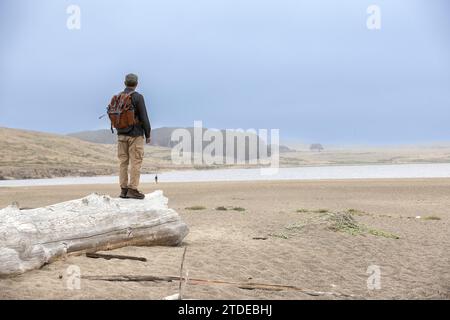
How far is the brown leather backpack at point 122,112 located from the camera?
10.6 m

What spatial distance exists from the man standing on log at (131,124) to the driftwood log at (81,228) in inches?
29.7

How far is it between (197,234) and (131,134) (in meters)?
3.76

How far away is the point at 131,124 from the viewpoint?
35.1 feet

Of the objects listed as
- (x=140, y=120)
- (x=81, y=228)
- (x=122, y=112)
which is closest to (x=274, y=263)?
(x=81, y=228)

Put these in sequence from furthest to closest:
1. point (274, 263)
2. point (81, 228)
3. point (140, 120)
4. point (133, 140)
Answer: point (133, 140) < point (140, 120) < point (274, 263) < point (81, 228)

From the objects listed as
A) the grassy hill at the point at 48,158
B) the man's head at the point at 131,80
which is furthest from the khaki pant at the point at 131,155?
the grassy hill at the point at 48,158

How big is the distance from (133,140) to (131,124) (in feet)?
1.45

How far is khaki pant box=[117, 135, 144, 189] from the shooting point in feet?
36.1

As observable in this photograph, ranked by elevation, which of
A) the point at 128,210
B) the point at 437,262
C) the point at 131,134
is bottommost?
the point at 437,262

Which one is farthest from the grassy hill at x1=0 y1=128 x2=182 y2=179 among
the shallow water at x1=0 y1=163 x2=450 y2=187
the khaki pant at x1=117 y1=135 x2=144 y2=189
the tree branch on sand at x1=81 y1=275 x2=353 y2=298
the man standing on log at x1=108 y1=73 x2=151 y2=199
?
the tree branch on sand at x1=81 y1=275 x2=353 y2=298

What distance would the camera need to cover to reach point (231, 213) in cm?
1912

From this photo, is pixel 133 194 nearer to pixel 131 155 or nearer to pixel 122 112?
pixel 131 155
